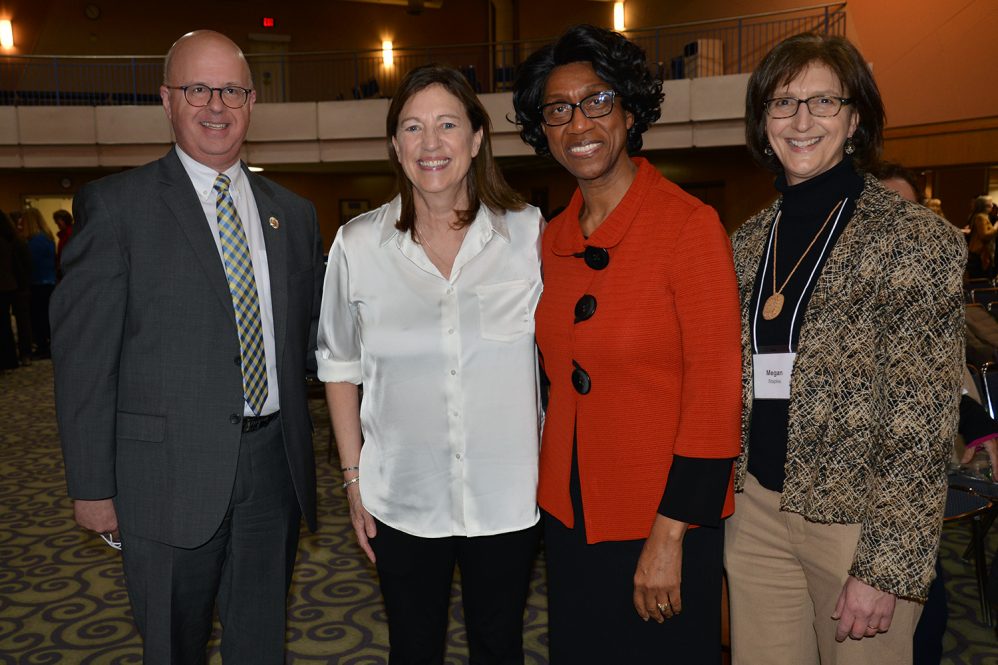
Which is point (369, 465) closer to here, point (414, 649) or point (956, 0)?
point (414, 649)

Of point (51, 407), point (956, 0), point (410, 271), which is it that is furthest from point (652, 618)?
point (956, 0)

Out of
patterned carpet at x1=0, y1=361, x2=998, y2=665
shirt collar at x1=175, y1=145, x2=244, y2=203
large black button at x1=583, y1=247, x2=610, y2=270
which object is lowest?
patterned carpet at x1=0, y1=361, x2=998, y2=665

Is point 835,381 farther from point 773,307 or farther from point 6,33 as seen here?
point 6,33

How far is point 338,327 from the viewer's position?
200cm

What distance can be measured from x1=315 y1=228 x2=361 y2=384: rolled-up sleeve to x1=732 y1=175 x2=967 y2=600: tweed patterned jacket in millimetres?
1108

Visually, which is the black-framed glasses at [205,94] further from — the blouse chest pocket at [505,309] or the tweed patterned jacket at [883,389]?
the tweed patterned jacket at [883,389]

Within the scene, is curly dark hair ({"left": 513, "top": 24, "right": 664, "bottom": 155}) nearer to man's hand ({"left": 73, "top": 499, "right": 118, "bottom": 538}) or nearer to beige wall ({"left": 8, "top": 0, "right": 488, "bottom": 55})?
man's hand ({"left": 73, "top": 499, "right": 118, "bottom": 538})

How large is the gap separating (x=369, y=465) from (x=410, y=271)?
53 cm

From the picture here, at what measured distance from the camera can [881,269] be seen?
1.54m

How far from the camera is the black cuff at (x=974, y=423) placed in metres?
1.95

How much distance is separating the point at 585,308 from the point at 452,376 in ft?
1.33

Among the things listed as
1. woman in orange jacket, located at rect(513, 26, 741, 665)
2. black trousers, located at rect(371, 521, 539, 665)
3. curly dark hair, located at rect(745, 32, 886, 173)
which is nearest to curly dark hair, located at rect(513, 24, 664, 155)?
woman in orange jacket, located at rect(513, 26, 741, 665)

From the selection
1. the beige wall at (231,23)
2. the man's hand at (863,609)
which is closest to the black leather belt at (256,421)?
the man's hand at (863,609)

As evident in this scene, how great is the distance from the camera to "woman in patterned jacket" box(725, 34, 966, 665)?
149 centimetres
